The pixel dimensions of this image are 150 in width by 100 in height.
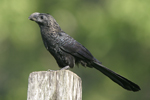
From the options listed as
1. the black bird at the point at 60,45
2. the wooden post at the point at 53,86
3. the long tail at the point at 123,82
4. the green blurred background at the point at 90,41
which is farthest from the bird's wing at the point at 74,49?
the green blurred background at the point at 90,41

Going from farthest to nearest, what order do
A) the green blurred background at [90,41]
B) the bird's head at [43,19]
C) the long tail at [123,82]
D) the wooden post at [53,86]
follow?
the green blurred background at [90,41] < the bird's head at [43,19] < the long tail at [123,82] < the wooden post at [53,86]

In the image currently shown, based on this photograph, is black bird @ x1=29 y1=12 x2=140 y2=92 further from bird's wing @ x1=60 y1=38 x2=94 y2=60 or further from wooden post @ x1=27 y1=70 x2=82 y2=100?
wooden post @ x1=27 y1=70 x2=82 y2=100

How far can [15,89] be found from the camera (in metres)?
8.76

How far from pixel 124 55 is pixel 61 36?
4.11 metres

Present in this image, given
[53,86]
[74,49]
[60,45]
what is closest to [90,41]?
[74,49]

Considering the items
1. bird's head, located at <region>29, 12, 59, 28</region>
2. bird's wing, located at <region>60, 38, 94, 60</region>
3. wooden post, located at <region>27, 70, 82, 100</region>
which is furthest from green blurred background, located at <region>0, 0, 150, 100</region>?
wooden post, located at <region>27, 70, 82, 100</region>

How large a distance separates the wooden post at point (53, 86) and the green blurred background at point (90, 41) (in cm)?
450

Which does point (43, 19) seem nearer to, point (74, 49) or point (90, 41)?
point (74, 49)

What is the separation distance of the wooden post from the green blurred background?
450 centimetres

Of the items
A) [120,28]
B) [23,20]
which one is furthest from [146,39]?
[23,20]

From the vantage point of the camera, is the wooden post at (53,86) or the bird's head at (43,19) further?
the bird's head at (43,19)

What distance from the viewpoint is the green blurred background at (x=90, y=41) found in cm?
788

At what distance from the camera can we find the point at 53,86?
10.5 feet

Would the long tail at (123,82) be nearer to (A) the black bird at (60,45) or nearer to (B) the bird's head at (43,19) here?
(A) the black bird at (60,45)
